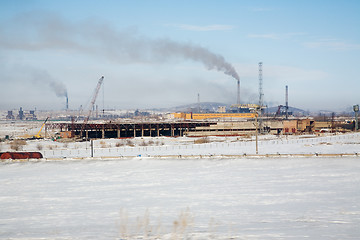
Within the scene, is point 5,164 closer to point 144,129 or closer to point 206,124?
point 144,129

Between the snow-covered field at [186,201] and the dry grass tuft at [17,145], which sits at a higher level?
the dry grass tuft at [17,145]

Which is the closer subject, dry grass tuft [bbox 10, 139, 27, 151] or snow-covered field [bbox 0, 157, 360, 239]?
snow-covered field [bbox 0, 157, 360, 239]

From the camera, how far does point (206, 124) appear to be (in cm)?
9581

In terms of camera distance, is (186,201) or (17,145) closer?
(186,201)

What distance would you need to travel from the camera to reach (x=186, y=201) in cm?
2005

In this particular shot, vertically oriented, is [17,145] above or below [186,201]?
above

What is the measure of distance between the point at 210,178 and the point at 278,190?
254 inches

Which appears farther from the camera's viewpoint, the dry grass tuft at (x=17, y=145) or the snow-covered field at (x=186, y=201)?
the dry grass tuft at (x=17, y=145)

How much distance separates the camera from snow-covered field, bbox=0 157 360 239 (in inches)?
576

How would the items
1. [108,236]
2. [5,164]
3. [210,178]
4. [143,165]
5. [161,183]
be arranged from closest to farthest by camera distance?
[108,236]
[161,183]
[210,178]
[143,165]
[5,164]

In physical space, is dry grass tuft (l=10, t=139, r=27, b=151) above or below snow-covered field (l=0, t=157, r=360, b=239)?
above

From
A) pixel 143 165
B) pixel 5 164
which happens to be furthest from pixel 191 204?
pixel 5 164

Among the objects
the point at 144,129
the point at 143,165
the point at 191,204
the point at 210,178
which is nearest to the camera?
the point at 191,204

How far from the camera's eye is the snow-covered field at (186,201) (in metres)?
14.6
